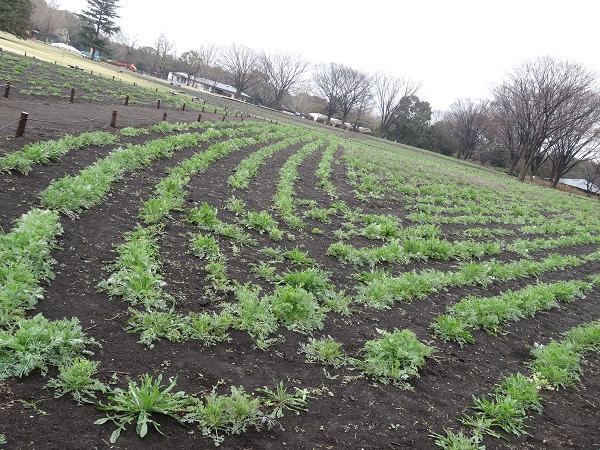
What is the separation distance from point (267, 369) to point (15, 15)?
46846 mm

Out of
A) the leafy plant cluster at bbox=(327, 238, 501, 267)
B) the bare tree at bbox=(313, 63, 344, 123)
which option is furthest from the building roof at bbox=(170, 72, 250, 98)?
the leafy plant cluster at bbox=(327, 238, 501, 267)

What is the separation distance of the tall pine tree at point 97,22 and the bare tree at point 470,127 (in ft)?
190

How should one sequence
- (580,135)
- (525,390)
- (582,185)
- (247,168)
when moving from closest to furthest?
(525,390) < (247,168) < (580,135) < (582,185)

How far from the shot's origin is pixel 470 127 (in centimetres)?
6794

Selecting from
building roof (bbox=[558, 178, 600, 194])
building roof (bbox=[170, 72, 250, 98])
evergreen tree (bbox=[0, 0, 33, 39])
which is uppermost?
building roof (bbox=[170, 72, 250, 98])

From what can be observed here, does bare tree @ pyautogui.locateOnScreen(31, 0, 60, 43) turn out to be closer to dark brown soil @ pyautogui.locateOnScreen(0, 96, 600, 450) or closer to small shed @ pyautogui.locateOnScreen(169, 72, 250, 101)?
small shed @ pyautogui.locateOnScreen(169, 72, 250, 101)

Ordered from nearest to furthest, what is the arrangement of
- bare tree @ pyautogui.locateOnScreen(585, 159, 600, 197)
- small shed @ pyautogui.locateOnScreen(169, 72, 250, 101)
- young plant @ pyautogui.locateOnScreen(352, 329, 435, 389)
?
young plant @ pyautogui.locateOnScreen(352, 329, 435, 389)
bare tree @ pyautogui.locateOnScreen(585, 159, 600, 197)
small shed @ pyautogui.locateOnScreen(169, 72, 250, 101)

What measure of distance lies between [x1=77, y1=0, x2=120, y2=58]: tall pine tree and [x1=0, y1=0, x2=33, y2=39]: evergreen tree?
70.7ft

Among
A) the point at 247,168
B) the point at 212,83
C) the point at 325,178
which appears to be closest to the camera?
the point at 247,168

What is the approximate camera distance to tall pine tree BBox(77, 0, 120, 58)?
6031 centimetres

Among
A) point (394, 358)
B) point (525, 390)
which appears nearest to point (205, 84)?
point (394, 358)

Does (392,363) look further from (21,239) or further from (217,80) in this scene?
(217,80)

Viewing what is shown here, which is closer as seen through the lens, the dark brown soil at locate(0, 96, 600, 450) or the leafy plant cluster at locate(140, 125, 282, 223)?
the dark brown soil at locate(0, 96, 600, 450)

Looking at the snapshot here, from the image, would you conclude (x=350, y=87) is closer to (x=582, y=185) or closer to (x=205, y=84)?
(x=582, y=185)
